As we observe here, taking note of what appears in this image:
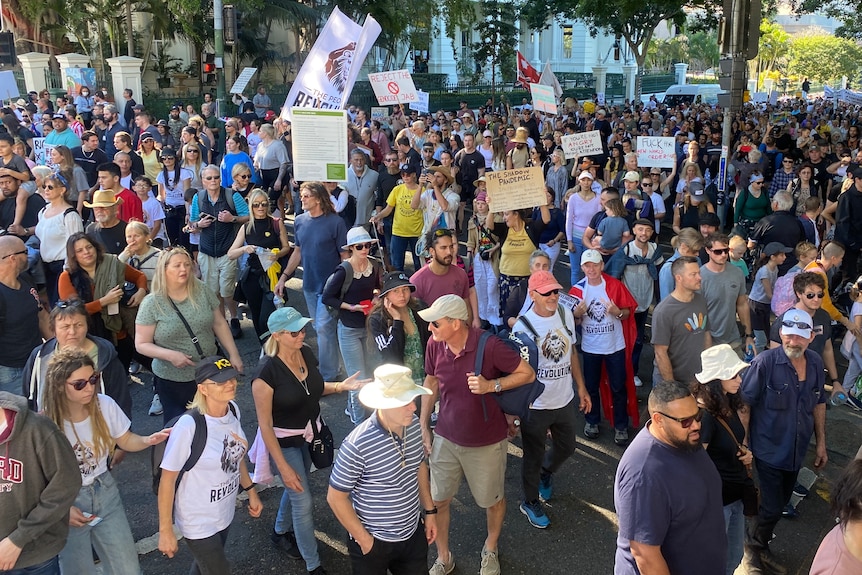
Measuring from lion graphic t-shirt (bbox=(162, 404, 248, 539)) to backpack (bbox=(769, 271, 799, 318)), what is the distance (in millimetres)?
4360

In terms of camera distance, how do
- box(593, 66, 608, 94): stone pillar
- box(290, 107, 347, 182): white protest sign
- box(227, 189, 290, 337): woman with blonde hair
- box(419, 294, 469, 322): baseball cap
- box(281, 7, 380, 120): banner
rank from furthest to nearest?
box(593, 66, 608, 94): stone pillar → box(281, 7, 380, 120): banner → box(290, 107, 347, 182): white protest sign → box(227, 189, 290, 337): woman with blonde hair → box(419, 294, 469, 322): baseball cap

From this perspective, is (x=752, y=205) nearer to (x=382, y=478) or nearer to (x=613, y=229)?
(x=613, y=229)

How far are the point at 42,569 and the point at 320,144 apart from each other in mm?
5282

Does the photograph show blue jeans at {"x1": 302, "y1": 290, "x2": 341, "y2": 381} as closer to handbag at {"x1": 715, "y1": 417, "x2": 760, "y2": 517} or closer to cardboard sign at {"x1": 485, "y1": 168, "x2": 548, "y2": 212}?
cardboard sign at {"x1": 485, "y1": 168, "x2": 548, "y2": 212}

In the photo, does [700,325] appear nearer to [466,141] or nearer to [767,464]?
[767,464]

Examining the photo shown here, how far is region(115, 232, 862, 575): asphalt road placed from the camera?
184 inches

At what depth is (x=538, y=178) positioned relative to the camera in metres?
7.64

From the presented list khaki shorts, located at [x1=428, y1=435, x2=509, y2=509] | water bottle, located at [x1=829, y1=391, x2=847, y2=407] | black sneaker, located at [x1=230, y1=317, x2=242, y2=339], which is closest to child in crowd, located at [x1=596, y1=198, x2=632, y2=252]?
water bottle, located at [x1=829, y1=391, x2=847, y2=407]

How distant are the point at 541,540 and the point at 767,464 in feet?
4.72

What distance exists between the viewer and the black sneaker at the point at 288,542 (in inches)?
186

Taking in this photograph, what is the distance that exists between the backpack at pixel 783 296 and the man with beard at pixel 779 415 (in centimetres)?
161

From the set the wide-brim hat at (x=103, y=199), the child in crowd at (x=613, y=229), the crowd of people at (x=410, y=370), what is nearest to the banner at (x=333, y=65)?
the crowd of people at (x=410, y=370)

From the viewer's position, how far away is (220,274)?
7.55 metres

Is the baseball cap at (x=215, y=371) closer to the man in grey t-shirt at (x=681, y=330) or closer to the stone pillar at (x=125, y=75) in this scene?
the man in grey t-shirt at (x=681, y=330)
